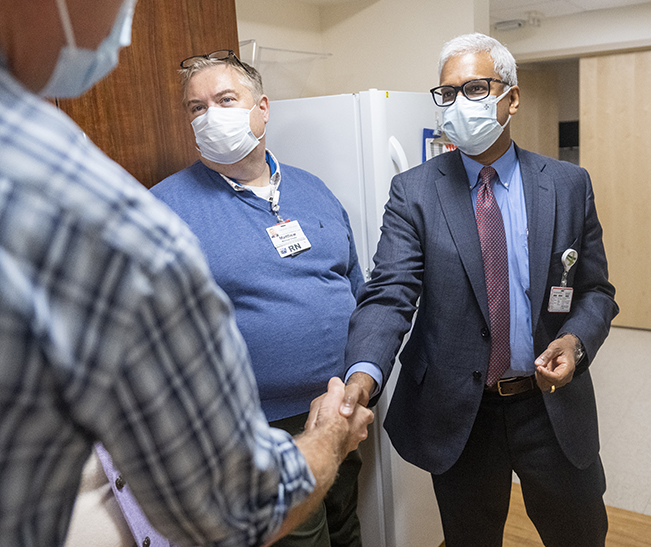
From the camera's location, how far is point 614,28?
4672mm

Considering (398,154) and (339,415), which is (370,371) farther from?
(398,154)

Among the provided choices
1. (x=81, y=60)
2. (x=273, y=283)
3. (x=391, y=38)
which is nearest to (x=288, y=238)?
(x=273, y=283)

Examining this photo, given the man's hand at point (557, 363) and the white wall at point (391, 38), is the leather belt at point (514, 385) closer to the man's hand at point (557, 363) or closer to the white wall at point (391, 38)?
the man's hand at point (557, 363)

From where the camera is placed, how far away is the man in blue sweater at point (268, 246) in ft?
5.52

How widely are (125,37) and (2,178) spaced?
0.22 m

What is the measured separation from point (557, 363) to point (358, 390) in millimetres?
483

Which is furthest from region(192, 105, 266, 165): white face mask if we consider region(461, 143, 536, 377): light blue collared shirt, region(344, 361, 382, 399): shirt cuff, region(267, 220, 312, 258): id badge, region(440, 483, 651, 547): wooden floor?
region(440, 483, 651, 547): wooden floor

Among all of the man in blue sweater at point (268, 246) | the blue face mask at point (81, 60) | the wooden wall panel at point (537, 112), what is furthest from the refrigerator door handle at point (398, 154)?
the wooden wall panel at point (537, 112)

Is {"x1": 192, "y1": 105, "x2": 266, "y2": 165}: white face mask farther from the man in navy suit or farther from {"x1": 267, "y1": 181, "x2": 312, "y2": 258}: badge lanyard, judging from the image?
the man in navy suit

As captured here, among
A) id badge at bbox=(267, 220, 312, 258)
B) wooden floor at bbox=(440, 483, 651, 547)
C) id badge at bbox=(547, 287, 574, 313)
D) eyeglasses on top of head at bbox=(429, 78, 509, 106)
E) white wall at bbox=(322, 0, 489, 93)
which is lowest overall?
wooden floor at bbox=(440, 483, 651, 547)

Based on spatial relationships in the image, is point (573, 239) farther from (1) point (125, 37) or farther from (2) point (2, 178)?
(2) point (2, 178)

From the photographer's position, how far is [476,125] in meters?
1.55

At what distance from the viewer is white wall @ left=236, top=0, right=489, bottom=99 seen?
10.8 ft

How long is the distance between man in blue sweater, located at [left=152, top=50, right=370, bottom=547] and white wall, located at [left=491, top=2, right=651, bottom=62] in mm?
3824
